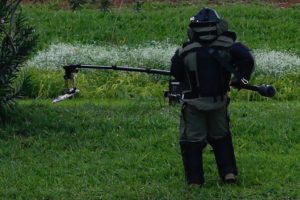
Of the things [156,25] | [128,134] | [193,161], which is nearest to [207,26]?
[193,161]

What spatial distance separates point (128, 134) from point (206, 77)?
214 cm

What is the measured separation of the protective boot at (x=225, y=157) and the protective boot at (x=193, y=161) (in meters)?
0.14

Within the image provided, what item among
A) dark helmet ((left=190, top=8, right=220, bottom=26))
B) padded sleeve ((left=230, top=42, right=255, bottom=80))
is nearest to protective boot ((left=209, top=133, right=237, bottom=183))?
padded sleeve ((left=230, top=42, right=255, bottom=80))

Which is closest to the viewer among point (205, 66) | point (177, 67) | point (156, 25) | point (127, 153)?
point (205, 66)

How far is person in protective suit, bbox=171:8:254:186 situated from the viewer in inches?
249

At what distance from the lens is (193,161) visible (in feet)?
21.2

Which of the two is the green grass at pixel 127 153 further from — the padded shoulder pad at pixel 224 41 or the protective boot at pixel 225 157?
the padded shoulder pad at pixel 224 41

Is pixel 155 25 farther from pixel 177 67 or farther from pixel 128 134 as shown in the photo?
pixel 177 67

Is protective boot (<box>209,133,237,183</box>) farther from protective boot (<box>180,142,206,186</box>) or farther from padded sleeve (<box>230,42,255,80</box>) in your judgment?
padded sleeve (<box>230,42,255,80</box>)

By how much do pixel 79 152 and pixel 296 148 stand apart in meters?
2.02

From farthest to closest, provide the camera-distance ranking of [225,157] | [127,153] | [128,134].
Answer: [128,134]
[127,153]
[225,157]

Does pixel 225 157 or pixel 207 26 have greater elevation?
pixel 207 26

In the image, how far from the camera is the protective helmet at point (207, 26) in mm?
6312

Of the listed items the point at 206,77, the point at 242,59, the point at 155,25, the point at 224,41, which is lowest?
the point at 155,25
